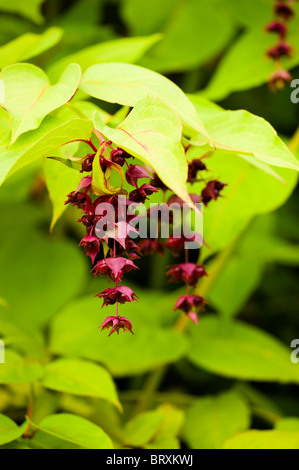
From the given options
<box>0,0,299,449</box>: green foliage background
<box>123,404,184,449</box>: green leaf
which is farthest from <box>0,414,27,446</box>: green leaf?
<box>123,404,184,449</box>: green leaf

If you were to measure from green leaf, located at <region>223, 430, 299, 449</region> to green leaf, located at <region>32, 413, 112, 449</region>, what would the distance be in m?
0.19

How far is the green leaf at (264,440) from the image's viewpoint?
641mm

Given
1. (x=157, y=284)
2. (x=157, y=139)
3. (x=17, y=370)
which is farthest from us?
(x=157, y=284)

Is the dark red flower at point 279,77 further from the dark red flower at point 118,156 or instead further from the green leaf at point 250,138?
the dark red flower at point 118,156

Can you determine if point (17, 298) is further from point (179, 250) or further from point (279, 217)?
point (279, 217)

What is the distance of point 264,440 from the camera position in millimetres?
648

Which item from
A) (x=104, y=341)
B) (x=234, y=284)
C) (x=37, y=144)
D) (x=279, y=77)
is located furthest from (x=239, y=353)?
(x=37, y=144)

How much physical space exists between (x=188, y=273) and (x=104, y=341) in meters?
0.39

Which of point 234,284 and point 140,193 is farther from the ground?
point 234,284

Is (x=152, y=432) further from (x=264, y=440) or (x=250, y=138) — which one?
(x=250, y=138)

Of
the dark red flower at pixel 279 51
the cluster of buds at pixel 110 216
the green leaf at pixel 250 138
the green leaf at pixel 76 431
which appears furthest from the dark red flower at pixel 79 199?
the dark red flower at pixel 279 51

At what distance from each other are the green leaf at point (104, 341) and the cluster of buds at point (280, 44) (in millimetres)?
440
